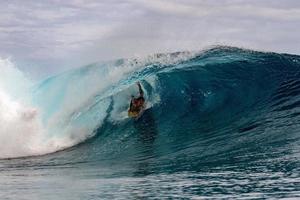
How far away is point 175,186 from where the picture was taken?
10.7 metres

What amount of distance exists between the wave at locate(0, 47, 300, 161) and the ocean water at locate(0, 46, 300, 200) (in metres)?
0.04

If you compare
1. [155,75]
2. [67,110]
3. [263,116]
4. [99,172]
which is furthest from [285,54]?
[99,172]

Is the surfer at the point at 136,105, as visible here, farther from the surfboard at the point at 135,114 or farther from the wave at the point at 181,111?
the wave at the point at 181,111

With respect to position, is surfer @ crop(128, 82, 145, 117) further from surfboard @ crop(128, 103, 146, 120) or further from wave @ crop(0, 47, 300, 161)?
wave @ crop(0, 47, 300, 161)

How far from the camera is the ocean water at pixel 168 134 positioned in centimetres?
1099

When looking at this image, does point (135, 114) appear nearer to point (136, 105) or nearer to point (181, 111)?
point (136, 105)

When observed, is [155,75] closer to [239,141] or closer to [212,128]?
[212,128]

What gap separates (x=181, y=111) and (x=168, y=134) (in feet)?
8.31

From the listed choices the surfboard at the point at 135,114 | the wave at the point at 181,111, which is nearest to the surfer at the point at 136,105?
the surfboard at the point at 135,114

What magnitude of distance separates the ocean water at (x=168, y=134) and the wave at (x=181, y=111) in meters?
0.04

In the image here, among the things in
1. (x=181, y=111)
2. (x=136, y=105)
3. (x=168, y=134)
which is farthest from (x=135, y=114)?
(x=168, y=134)

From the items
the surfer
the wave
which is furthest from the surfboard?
the wave

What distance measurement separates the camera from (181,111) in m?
21.6

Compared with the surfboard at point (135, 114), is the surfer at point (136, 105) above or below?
above
